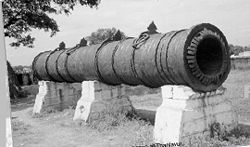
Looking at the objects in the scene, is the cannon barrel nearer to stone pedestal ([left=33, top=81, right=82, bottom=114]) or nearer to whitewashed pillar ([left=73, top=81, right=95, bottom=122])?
whitewashed pillar ([left=73, top=81, right=95, bottom=122])

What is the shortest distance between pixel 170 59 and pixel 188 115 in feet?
2.77

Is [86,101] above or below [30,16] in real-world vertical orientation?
below

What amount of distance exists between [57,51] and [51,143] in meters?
3.65

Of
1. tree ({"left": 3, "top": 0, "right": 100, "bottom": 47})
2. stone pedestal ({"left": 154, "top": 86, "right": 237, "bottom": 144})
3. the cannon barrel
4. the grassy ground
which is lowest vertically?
the grassy ground

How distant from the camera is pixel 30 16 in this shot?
632 cm

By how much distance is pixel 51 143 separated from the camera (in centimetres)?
578

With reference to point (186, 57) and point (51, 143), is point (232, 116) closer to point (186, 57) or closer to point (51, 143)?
point (186, 57)

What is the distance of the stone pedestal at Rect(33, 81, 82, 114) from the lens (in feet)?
28.6

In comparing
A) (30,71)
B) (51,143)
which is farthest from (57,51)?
(51,143)

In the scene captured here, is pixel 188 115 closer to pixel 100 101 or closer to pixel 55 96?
pixel 100 101

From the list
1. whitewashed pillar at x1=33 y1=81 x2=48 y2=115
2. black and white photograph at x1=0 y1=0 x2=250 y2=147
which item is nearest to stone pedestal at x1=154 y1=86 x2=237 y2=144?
black and white photograph at x1=0 y1=0 x2=250 y2=147

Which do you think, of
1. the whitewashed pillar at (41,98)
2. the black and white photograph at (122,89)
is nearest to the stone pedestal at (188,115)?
the black and white photograph at (122,89)

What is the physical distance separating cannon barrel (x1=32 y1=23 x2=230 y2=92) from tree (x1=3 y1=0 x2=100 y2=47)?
1111mm

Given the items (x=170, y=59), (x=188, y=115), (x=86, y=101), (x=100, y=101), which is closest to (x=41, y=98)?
(x=86, y=101)
